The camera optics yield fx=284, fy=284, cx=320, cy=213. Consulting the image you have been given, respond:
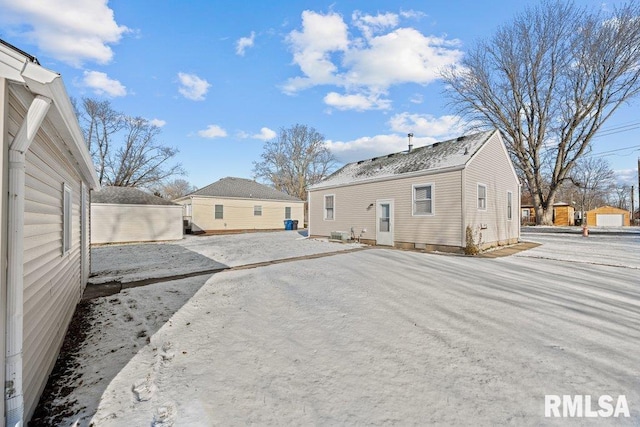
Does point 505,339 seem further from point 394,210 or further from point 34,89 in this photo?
point 394,210

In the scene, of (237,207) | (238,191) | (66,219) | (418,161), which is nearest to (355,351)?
(66,219)

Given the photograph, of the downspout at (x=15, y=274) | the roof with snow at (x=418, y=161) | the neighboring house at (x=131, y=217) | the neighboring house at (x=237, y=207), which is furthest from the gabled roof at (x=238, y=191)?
the downspout at (x=15, y=274)

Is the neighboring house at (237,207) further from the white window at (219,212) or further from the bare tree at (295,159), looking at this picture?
the bare tree at (295,159)

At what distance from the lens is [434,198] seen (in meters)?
11.4

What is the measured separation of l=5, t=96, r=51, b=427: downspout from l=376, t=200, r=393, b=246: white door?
11987 millimetres

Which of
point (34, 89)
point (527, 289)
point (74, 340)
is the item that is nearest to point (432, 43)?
point (527, 289)

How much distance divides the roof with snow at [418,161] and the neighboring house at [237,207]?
9996 millimetres

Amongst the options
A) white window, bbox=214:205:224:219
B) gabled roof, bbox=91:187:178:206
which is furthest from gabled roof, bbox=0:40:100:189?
white window, bbox=214:205:224:219

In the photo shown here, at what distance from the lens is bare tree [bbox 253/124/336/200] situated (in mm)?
38344

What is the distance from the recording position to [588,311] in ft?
14.7

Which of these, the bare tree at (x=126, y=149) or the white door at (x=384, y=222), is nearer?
the white door at (x=384, y=222)

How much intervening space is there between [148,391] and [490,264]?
8.72m

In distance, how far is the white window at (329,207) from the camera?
51.9 feet

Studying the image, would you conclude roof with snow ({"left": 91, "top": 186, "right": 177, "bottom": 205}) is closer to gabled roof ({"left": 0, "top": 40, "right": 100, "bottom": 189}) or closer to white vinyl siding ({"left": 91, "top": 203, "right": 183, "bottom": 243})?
white vinyl siding ({"left": 91, "top": 203, "right": 183, "bottom": 243})
